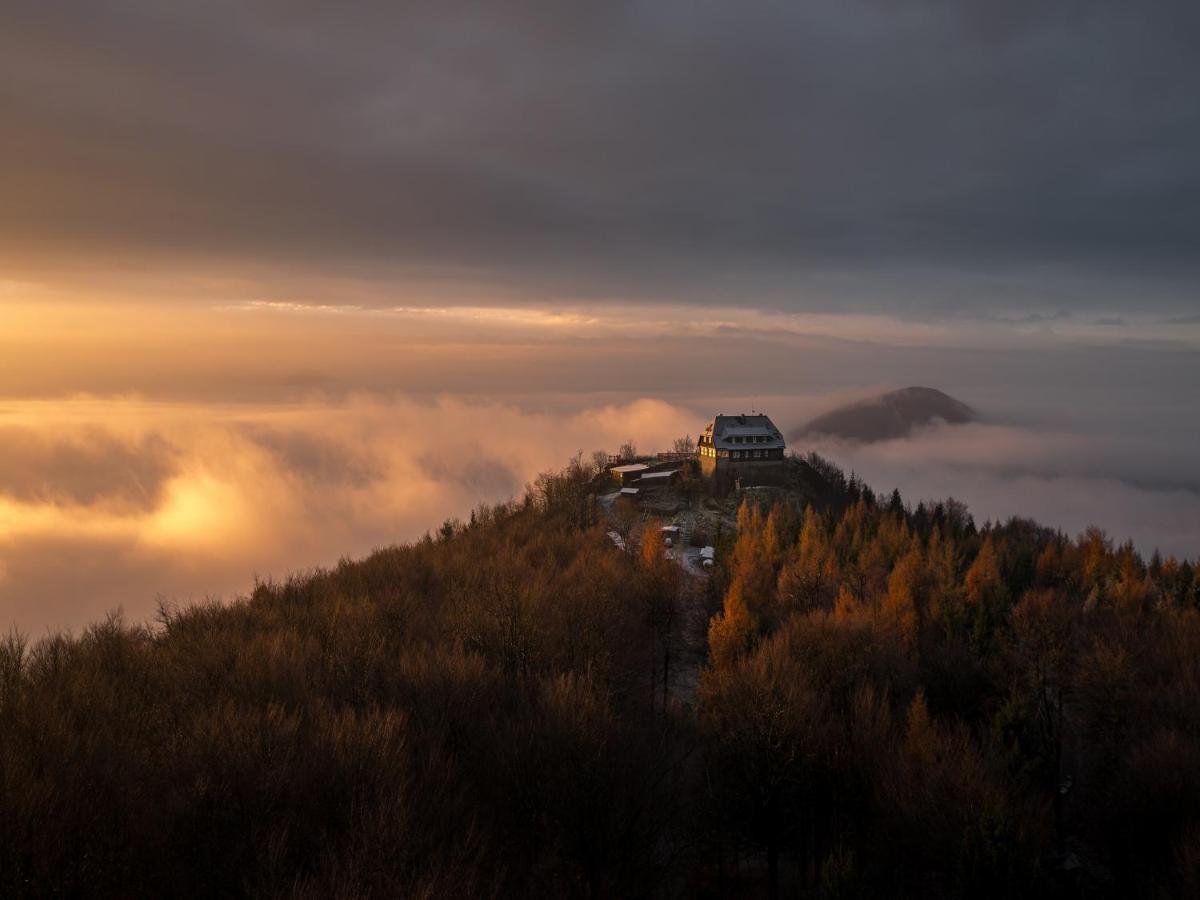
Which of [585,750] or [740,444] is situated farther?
[740,444]

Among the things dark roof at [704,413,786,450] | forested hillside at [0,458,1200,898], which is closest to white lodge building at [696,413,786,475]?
dark roof at [704,413,786,450]

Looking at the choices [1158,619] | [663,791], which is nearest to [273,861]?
[663,791]

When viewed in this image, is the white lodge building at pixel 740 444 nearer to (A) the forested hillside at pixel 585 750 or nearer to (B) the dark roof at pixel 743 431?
(B) the dark roof at pixel 743 431

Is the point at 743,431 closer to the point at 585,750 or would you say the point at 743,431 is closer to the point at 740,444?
the point at 740,444

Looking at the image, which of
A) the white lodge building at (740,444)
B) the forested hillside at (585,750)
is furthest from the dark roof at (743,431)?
the forested hillside at (585,750)

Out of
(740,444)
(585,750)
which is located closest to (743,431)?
(740,444)

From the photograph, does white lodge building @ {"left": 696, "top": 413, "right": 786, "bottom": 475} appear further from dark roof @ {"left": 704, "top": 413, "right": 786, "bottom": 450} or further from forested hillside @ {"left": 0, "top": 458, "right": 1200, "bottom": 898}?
forested hillside @ {"left": 0, "top": 458, "right": 1200, "bottom": 898}
